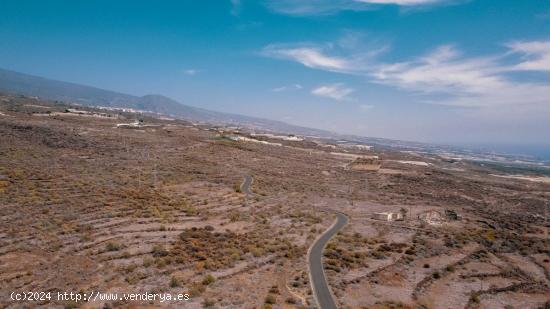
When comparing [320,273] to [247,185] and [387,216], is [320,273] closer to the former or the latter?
[387,216]

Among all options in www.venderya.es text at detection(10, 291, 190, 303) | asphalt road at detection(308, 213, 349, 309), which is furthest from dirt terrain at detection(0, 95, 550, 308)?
asphalt road at detection(308, 213, 349, 309)

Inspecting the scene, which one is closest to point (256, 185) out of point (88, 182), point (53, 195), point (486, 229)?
point (88, 182)

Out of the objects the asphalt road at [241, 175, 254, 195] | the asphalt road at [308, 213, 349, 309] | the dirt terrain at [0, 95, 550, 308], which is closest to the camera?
the asphalt road at [308, 213, 349, 309]

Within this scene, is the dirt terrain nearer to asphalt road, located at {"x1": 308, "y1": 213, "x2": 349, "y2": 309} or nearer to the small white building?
asphalt road, located at {"x1": 308, "y1": 213, "x2": 349, "y2": 309}

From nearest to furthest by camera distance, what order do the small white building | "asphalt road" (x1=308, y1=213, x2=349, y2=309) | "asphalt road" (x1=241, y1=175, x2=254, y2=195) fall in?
"asphalt road" (x1=308, y1=213, x2=349, y2=309) < the small white building < "asphalt road" (x1=241, y1=175, x2=254, y2=195)

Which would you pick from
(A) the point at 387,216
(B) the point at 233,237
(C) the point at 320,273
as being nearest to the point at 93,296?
(B) the point at 233,237

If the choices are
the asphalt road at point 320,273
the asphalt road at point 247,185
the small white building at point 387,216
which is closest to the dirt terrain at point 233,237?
the asphalt road at point 320,273

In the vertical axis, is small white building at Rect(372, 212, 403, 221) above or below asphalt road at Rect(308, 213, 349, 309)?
above
